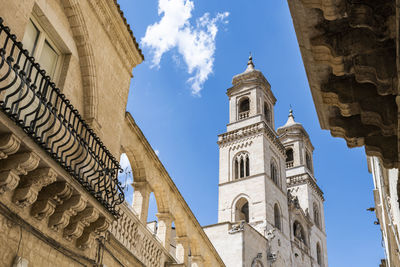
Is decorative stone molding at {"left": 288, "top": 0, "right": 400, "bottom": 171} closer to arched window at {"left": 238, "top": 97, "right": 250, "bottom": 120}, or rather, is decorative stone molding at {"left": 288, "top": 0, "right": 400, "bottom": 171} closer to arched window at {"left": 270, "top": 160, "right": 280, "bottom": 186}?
arched window at {"left": 270, "top": 160, "right": 280, "bottom": 186}

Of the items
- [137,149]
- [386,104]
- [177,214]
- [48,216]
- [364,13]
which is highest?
[137,149]

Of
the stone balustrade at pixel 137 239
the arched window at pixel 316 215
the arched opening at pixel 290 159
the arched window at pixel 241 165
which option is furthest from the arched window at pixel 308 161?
the stone balustrade at pixel 137 239

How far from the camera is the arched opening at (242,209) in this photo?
106ft

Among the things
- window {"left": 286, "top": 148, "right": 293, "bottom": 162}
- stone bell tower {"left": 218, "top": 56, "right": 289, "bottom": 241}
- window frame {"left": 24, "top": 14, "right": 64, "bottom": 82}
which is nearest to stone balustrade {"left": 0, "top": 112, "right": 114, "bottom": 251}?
window frame {"left": 24, "top": 14, "right": 64, "bottom": 82}

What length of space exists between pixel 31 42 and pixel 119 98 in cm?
249

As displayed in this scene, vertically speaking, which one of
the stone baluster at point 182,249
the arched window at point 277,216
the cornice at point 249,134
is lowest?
the stone baluster at point 182,249

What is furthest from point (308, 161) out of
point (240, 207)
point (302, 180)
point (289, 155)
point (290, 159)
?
point (240, 207)

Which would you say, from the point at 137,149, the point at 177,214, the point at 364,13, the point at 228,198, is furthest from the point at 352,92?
the point at 228,198

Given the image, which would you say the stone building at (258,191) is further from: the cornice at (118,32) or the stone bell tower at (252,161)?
the cornice at (118,32)

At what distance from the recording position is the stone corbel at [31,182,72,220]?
556 centimetres

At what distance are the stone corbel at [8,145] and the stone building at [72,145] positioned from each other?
1 cm

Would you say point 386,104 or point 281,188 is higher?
point 281,188

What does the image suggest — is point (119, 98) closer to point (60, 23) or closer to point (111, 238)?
point (60, 23)

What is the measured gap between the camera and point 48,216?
5.77m
